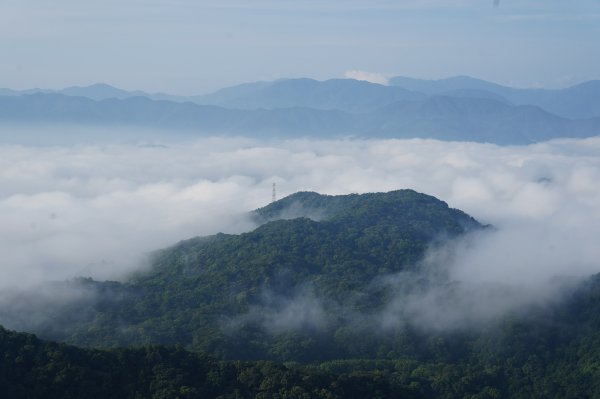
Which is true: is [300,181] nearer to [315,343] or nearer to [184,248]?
[184,248]

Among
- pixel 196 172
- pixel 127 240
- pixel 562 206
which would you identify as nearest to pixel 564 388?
pixel 127 240

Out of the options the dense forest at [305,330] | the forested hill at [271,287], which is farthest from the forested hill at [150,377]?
the forested hill at [271,287]

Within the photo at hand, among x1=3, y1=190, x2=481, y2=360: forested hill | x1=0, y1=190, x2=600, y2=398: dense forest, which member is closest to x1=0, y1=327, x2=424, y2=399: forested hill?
x1=0, y1=190, x2=600, y2=398: dense forest

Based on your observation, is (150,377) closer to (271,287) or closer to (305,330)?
(305,330)

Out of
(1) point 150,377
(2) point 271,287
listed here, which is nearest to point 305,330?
(2) point 271,287

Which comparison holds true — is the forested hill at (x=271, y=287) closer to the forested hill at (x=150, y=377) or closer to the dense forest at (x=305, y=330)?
the dense forest at (x=305, y=330)

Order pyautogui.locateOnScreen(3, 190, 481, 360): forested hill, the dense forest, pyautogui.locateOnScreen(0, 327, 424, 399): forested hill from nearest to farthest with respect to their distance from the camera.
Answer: pyautogui.locateOnScreen(0, 327, 424, 399): forested hill → the dense forest → pyautogui.locateOnScreen(3, 190, 481, 360): forested hill

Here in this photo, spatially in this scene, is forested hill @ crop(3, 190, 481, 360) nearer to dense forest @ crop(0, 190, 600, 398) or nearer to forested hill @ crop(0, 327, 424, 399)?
dense forest @ crop(0, 190, 600, 398)

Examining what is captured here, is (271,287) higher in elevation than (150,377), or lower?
higher

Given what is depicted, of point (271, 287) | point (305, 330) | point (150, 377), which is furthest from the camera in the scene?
point (271, 287)
